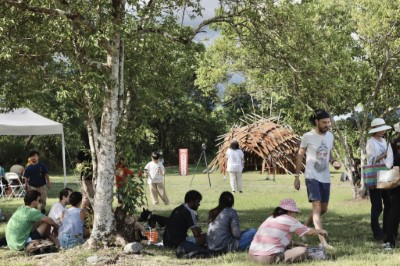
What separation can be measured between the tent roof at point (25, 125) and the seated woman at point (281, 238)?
11678mm

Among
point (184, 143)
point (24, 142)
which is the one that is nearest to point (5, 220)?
point (24, 142)

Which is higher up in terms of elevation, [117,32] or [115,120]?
[117,32]

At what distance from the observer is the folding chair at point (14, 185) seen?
55.3ft

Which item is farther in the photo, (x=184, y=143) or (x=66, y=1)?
(x=184, y=143)

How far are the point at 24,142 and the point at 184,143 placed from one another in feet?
45.0

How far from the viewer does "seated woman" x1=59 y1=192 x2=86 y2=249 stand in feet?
27.1

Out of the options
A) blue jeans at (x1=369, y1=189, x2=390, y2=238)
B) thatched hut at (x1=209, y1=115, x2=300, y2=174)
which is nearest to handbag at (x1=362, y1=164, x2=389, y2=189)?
blue jeans at (x1=369, y1=189, x2=390, y2=238)

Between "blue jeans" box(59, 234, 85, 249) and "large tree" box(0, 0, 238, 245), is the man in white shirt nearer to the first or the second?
"blue jeans" box(59, 234, 85, 249)

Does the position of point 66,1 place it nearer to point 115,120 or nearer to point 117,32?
point 117,32

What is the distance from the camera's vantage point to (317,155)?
25.3ft

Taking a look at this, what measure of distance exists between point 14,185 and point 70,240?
9.93 m

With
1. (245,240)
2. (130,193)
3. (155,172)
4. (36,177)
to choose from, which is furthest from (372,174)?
(36,177)

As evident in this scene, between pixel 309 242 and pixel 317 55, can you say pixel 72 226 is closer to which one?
pixel 309 242

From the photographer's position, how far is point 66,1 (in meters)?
7.30
